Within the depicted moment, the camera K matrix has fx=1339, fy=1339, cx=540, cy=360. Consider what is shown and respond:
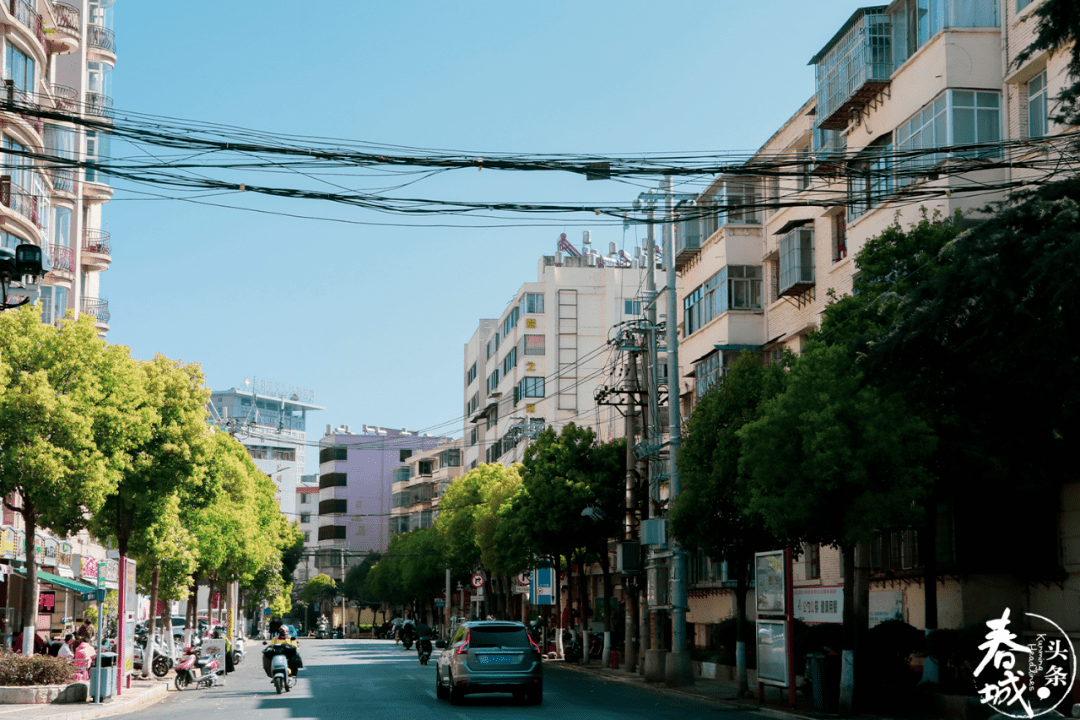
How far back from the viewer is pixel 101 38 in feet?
188

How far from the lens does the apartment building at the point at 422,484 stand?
400ft

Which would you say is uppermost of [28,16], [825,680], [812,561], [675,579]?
[28,16]

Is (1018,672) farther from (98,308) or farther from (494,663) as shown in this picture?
(98,308)

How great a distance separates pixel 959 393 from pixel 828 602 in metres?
6.01

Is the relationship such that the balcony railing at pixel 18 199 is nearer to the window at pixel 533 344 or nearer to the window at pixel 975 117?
the window at pixel 975 117

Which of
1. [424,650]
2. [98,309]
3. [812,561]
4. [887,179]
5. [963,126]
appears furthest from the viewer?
[98,309]

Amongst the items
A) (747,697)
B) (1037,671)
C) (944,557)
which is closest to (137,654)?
(747,697)

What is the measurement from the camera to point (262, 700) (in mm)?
29359

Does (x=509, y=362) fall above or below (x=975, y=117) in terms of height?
above

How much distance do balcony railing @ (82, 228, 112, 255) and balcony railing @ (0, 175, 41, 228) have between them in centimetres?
1559

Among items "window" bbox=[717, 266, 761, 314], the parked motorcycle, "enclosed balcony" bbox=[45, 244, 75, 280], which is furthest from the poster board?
"enclosed balcony" bbox=[45, 244, 75, 280]

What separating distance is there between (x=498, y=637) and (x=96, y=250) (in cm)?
3552

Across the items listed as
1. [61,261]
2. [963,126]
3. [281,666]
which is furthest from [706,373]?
[61,261]

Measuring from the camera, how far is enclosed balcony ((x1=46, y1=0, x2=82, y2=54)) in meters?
44.5
